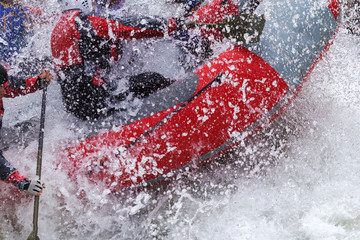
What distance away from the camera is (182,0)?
2.94 metres

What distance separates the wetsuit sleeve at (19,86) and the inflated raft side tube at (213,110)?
0.51m

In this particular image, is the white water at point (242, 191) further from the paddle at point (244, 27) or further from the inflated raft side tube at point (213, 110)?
the paddle at point (244, 27)

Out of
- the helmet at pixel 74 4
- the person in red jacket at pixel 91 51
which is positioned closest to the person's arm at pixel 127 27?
the person in red jacket at pixel 91 51

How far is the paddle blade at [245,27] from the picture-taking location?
216cm

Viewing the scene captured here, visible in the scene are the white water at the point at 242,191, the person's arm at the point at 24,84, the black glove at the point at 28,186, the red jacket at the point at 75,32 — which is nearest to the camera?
the black glove at the point at 28,186

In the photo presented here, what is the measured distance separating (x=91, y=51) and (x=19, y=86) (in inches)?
22.9

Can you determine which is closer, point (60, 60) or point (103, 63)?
point (60, 60)

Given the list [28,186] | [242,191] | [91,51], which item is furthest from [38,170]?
[242,191]

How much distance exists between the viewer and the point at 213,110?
216cm

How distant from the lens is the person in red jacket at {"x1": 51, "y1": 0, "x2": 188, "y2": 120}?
2.04 m

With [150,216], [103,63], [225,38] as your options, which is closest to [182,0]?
[225,38]

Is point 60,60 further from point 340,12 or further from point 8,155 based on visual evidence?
point 340,12

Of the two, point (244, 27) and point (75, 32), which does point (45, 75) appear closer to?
point (75, 32)

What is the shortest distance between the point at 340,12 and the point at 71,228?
107 inches
